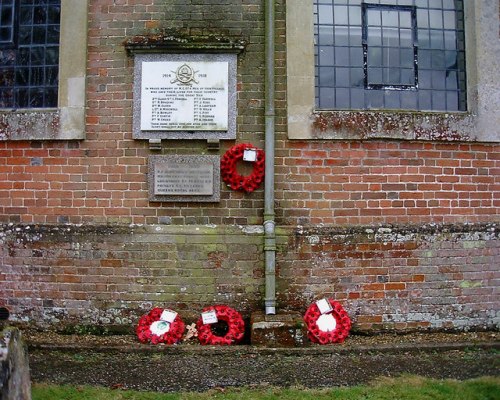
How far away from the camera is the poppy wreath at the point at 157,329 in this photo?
20.4ft

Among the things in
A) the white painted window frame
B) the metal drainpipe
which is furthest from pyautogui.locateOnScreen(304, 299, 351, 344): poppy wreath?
the white painted window frame

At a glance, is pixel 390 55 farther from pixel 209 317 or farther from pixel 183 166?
pixel 209 317

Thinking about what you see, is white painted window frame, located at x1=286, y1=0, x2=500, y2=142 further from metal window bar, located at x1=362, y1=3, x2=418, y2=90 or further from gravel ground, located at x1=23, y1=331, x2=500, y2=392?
gravel ground, located at x1=23, y1=331, x2=500, y2=392

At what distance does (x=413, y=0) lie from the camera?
285 inches

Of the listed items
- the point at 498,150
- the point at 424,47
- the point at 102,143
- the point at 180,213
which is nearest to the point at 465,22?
the point at 424,47

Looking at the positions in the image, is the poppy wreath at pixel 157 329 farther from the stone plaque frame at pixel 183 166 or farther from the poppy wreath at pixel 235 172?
the poppy wreath at pixel 235 172

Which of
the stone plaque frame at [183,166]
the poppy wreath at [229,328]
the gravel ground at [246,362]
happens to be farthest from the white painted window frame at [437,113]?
the gravel ground at [246,362]

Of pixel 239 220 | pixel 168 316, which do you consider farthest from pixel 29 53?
pixel 168 316

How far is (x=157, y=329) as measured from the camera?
247 inches

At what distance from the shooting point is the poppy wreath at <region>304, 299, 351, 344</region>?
627 centimetres

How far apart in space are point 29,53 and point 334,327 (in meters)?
5.30

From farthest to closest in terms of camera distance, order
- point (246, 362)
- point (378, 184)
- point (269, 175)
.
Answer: point (378, 184), point (269, 175), point (246, 362)

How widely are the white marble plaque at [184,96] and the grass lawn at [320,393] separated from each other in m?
3.31

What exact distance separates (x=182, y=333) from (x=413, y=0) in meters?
5.32
